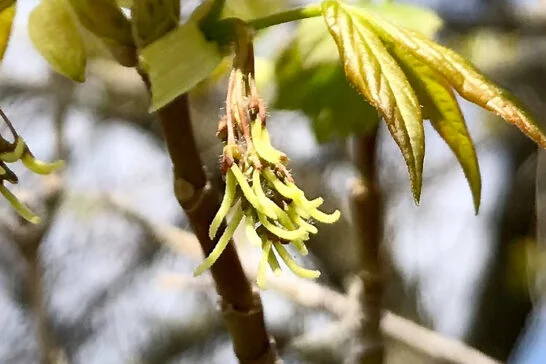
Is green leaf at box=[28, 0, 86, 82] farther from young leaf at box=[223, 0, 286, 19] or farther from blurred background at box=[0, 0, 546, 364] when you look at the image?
blurred background at box=[0, 0, 546, 364]

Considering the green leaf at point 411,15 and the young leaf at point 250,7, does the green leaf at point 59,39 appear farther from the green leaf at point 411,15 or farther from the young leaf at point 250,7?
the green leaf at point 411,15

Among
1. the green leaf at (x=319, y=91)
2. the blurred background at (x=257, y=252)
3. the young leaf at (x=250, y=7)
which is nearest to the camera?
the young leaf at (x=250, y=7)

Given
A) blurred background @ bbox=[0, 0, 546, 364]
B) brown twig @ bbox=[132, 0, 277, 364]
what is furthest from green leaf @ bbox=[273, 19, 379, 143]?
blurred background @ bbox=[0, 0, 546, 364]

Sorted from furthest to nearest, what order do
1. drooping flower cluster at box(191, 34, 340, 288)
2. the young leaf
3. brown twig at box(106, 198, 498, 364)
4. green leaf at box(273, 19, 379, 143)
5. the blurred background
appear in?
the blurred background
brown twig at box(106, 198, 498, 364)
green leaf at box(273, 19, 379, 143)
the young leaf
drooping flower cluster at box(191, 34, 340, 288)

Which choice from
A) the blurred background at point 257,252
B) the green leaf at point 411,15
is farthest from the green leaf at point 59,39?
the blurred background at point 257,252

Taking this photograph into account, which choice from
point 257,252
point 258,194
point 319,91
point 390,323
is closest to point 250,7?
point 319,91

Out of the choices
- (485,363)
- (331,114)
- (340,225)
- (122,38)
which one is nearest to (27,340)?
(340,225)
